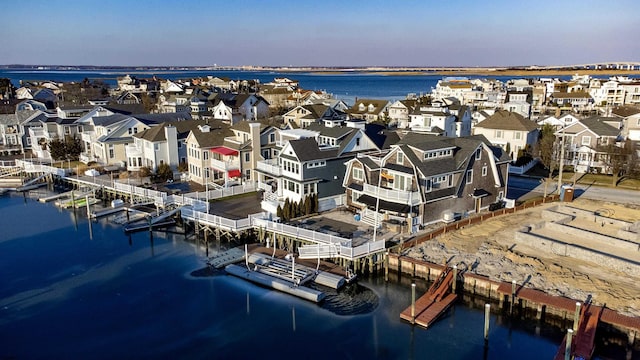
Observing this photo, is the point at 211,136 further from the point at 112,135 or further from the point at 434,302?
the point at 434,302

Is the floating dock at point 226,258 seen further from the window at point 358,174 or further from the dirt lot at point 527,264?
the dirt lot at point 527,264

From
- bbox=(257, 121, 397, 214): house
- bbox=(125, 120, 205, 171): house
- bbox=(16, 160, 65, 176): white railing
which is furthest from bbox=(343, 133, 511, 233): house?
bbox=(16, 160, 65, 176): white railing

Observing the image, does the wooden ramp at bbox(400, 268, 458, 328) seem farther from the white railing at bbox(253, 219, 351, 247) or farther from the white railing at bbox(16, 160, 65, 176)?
the white railing at bbox(16, 160, 65, 176)

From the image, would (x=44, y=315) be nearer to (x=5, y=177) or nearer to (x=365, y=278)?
(x=365, y=278)

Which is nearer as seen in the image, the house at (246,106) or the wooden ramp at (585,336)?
the wooden ramp at (585,336)

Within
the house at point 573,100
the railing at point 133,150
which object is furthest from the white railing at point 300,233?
the house at point 573,100

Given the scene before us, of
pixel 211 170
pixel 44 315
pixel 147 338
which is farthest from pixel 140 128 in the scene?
pixel 147 338
